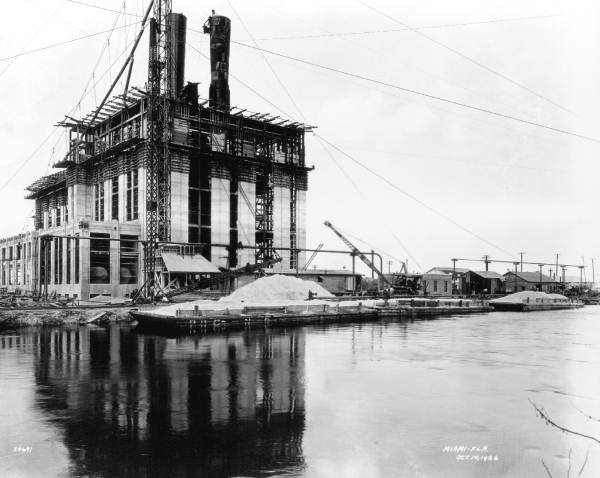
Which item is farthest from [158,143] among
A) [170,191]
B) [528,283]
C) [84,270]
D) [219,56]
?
[528,283]

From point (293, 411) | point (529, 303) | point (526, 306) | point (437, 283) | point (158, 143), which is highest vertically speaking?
point (158, 143)

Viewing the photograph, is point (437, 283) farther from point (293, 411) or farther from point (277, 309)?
point (293, 411)

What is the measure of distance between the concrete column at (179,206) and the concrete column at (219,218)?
3.62 m

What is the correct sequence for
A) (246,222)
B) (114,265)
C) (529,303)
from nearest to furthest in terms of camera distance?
(114,265) < (246,222) < (529,303)

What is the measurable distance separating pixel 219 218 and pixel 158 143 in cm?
1199

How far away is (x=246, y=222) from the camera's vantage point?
65.2 meters

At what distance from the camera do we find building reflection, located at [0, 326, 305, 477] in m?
10.5

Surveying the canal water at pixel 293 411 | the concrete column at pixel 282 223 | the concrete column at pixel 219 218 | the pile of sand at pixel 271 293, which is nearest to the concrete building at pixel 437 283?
the concrete column at pixel 282 223

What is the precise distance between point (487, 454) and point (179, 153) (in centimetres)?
5285

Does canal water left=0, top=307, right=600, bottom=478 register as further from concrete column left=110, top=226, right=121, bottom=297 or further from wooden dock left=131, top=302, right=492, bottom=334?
concrete column left=110, top=226, right=121, bottom=297

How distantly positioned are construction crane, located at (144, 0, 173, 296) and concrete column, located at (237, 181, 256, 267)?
10.5 m

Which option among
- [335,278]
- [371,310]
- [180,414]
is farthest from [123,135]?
[180,414]

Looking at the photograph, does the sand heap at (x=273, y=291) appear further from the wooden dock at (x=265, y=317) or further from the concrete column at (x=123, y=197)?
the concrete column at (x=123, y=197)

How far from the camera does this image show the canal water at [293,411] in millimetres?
10445
